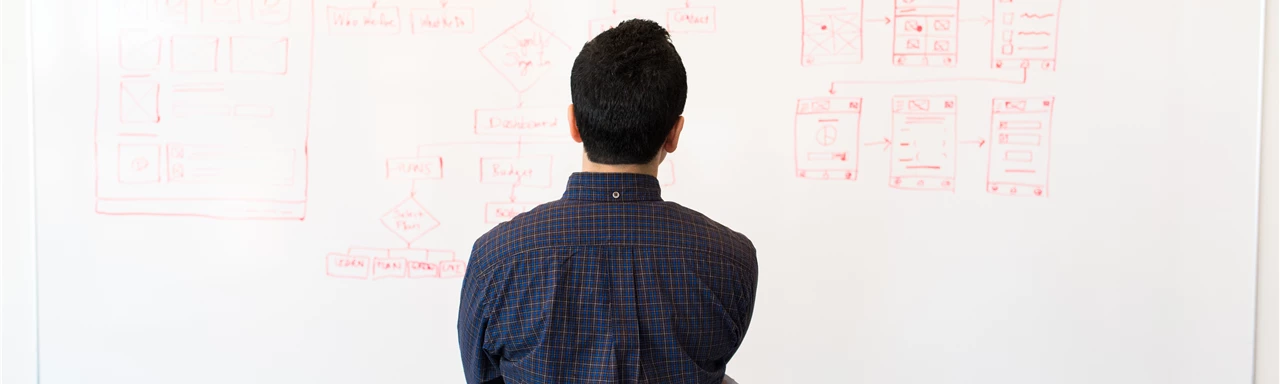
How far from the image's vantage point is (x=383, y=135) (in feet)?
6.61

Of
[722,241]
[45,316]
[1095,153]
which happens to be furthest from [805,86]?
[45,316]

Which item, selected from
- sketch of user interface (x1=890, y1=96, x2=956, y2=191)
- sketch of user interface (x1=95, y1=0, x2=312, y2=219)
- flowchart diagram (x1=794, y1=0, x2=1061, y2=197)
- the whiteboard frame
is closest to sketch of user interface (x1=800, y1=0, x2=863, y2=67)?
flowchart diagram (x1=794, y1=0, x2=1061, y2=197)

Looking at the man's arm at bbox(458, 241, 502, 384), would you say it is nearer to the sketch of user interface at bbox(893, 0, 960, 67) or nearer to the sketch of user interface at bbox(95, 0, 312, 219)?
the sketch of user interface at bbox(95, 0, 312, 219)

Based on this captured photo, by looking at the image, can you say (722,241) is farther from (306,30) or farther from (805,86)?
(306,30)

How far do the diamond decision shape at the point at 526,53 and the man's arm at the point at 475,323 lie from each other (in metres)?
0.93

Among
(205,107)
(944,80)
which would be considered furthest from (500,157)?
(944,80)

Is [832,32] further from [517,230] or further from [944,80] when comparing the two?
[517,230]

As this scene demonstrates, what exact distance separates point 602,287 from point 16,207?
184 cm

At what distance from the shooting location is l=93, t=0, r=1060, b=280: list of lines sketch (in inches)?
76.5

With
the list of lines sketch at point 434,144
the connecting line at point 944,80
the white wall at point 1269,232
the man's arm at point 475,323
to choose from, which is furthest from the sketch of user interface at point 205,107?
the white wall at point 1269,232

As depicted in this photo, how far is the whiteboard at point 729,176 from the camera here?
1.93 meters

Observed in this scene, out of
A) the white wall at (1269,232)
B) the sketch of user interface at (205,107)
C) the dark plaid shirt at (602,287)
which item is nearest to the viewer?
the dark plaid shirt at (602,287)

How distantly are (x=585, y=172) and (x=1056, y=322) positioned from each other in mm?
1405

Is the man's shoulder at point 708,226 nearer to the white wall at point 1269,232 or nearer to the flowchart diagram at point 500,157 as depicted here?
the flowchart diagram at point 500,157
